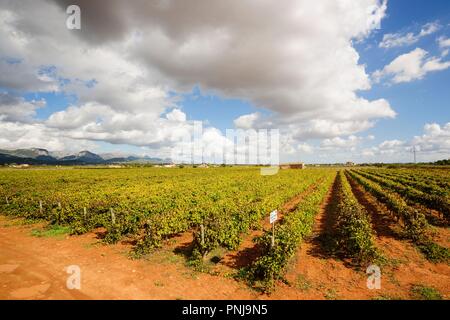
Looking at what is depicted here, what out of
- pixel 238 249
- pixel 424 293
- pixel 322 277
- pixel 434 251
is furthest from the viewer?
pixel 238 249

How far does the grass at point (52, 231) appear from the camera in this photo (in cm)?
1455

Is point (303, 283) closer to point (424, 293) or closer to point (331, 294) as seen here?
point (331, 294)

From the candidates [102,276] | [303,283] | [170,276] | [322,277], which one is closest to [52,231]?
[102,276]

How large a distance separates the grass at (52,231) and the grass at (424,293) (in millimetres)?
16837

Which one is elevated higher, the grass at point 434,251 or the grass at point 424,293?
the grass at point 434,251

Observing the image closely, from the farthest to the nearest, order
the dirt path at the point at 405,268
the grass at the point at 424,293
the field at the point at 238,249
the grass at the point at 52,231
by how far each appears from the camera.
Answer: the grass at the point at 52,231
the dirt path at the point at 405,268
the field at the point at 238,249
the grass at the point at 424,293

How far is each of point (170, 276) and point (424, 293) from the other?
27.7 ft

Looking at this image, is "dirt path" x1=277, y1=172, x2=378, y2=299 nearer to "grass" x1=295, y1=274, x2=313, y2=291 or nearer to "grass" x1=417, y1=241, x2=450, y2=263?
"grass" x1=295, y1=274, x2=313, y2=291

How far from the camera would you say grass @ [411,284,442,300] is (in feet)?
25.2

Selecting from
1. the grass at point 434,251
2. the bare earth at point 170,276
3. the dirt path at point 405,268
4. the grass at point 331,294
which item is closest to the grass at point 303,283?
the bare earth at point 170,276

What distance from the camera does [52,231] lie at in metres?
15.1

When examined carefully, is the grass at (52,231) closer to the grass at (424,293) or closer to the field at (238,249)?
the field at (238,249)

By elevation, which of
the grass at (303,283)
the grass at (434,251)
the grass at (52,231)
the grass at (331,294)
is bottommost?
the grass at (331,294)

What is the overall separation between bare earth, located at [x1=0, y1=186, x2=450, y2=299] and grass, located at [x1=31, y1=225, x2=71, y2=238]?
1797mm
